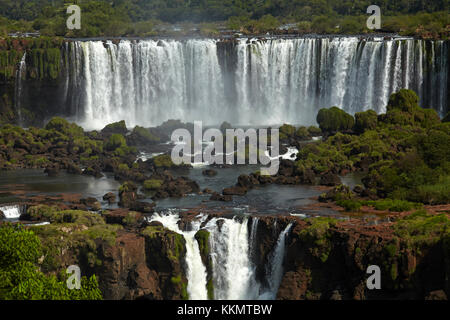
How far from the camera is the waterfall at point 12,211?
44.9 meters

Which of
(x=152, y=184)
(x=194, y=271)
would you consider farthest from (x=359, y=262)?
(x=152, y=184)

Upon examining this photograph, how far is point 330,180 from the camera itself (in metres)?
49.6

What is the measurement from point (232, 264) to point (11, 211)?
1177 cm

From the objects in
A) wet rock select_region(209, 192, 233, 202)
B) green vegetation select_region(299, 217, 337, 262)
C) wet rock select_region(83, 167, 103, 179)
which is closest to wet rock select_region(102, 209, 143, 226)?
wet rock select_region(209, 192, 233, 202)

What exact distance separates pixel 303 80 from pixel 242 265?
3238 cm

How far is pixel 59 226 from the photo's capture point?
133ft

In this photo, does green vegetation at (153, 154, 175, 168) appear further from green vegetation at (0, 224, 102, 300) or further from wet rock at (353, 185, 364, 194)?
green vegetation at (0, 224, 102, 300)

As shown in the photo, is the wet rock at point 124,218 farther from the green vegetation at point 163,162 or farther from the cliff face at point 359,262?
the green vegetation at point 163,162

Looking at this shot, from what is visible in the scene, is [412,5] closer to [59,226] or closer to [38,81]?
[38,81]

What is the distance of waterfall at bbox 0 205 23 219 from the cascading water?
24.8 meters

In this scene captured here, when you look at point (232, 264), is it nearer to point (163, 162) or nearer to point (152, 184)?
point (152, 184)

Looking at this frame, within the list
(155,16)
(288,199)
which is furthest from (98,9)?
(288,199)

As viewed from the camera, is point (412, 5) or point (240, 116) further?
point (412, 5)

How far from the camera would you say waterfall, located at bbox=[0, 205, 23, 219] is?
44.9 meters
